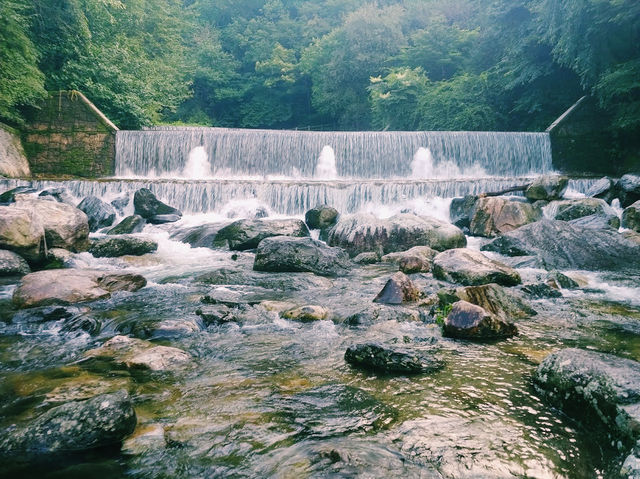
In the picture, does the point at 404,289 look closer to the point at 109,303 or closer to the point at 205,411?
the point at 205,411

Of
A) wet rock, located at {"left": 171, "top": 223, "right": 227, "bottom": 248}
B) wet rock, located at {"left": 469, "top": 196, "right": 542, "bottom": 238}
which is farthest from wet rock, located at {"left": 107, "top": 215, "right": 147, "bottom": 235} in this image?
wet rock, located at {"left": 469, "top": 196, "right": 542, "bottom": 238}

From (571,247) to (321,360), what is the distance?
600 centimetres

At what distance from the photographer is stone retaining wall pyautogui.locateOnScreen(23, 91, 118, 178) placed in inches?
602

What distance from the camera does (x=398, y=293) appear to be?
16.9ft

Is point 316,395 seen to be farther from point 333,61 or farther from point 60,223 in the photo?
point 333,61

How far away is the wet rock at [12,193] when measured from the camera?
10.5 meters

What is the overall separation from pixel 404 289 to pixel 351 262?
2600 mm

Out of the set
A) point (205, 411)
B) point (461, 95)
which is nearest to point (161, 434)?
point (205, 411)

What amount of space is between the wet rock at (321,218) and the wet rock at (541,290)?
5.74 meters

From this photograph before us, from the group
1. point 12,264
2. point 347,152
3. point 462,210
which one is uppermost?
point 347,152

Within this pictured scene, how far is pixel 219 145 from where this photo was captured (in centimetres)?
1661

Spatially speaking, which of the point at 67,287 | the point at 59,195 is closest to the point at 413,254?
the point at 67,287

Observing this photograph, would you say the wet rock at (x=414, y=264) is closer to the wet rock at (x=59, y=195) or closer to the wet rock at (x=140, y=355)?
the wet rock at (x=140, y=355)

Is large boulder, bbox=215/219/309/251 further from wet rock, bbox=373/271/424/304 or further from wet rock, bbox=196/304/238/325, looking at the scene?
wet rock, bbox=196/304/238/325
